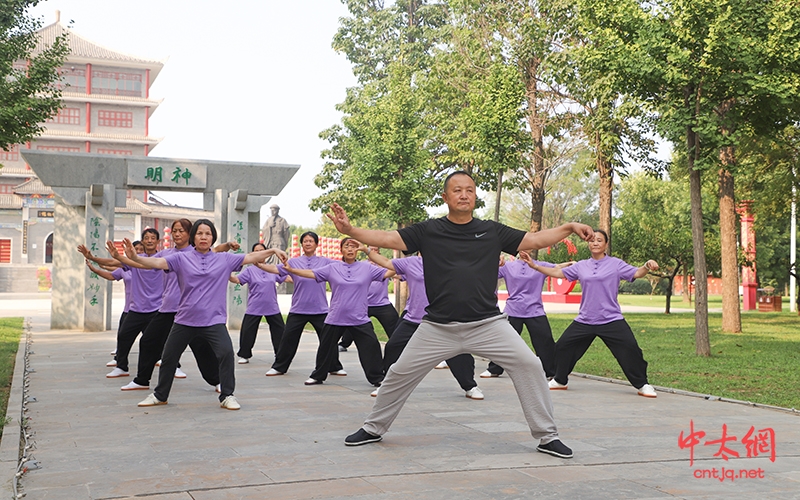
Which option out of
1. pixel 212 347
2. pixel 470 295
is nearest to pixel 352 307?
pixel 212 347

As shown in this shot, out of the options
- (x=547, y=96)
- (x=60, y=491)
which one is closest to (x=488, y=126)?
(x=547, y=96)

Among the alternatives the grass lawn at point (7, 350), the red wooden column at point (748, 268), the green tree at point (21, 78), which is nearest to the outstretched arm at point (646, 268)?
the grass lawn at point (7, 350)

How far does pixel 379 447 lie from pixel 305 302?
14.5 feet

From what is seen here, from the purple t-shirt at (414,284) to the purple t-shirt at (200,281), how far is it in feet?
5.96

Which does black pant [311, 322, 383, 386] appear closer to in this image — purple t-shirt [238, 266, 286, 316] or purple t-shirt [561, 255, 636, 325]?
purple t-shirt [561, 255, 636, 325]

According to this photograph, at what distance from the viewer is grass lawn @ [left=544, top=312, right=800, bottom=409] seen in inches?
373

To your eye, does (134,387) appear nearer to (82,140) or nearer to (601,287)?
(601,287)

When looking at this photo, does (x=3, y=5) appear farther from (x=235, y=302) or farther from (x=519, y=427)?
(x=519, y=427)

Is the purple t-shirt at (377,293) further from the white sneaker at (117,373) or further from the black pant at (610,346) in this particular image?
the white sneaker at (117,373)

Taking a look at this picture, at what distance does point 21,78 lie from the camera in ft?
61.2

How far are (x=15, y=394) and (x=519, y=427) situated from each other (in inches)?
196

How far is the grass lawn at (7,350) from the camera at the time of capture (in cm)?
880

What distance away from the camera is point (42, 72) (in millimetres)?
18859

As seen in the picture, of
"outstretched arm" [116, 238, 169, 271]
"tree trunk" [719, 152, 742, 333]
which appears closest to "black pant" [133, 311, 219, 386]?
"outstretched arm" [116, 238, 169, 271]
